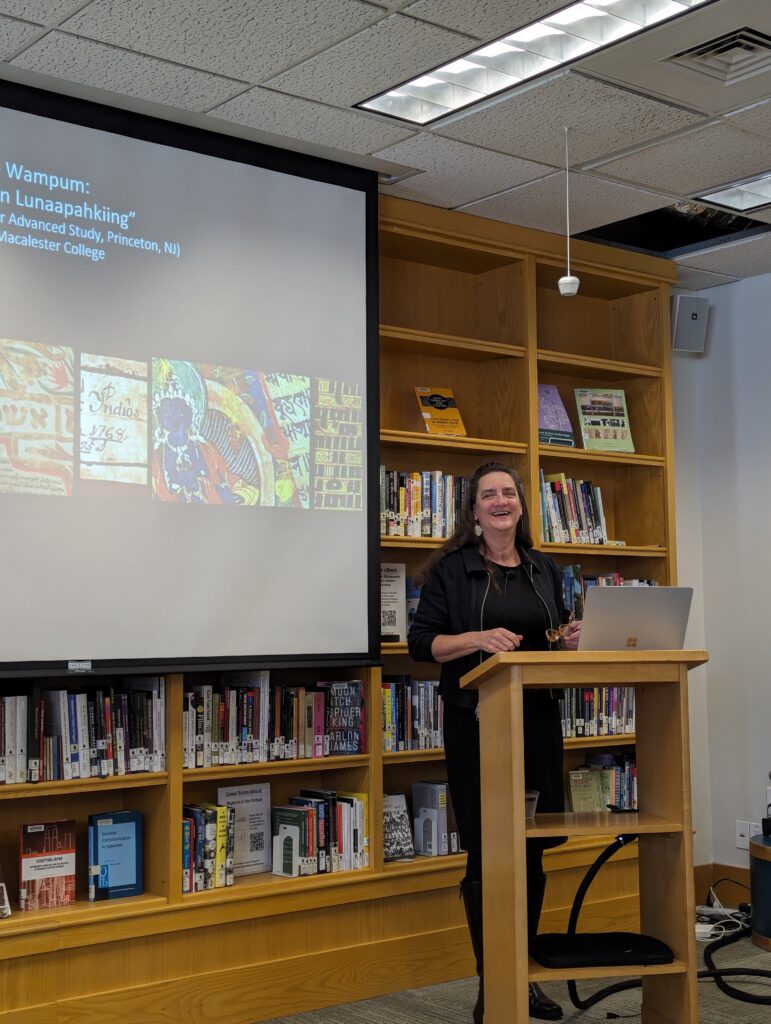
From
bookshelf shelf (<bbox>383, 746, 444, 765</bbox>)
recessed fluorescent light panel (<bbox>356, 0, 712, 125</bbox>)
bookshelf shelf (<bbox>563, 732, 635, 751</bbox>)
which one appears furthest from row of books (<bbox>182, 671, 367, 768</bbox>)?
recessed fluorescent light panel (<bbox>356, 0, 712, 125</bbox>)

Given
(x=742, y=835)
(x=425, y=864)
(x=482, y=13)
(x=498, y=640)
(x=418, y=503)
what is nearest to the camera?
(x=482, y=13)

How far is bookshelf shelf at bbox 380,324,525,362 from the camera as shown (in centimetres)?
466

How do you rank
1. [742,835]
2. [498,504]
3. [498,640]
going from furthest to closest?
1. [742,835]
2. [498,504]
3. [498,640]

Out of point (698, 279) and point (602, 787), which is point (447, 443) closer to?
point (602, 787)

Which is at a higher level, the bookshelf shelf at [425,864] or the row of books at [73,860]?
the row of books at [73,860]

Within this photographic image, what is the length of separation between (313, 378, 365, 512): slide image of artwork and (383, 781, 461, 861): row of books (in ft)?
3.74

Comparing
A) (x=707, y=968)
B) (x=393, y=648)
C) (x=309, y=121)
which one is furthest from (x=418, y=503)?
(x=707, y=968)

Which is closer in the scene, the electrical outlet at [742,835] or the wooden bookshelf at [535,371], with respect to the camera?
the wooden bookshelf at [535,371]

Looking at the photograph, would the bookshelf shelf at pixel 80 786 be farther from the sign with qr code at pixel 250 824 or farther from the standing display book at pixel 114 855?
the sign with qr code at pixel 250 824

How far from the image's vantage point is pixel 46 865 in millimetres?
3688

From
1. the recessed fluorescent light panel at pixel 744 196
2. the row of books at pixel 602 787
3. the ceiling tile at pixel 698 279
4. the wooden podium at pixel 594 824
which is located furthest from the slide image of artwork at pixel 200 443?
the ceiling tile at pixel 698 279

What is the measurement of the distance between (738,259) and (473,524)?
2371mm

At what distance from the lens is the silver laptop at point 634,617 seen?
10.4 feet

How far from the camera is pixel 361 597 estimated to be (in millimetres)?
4359
